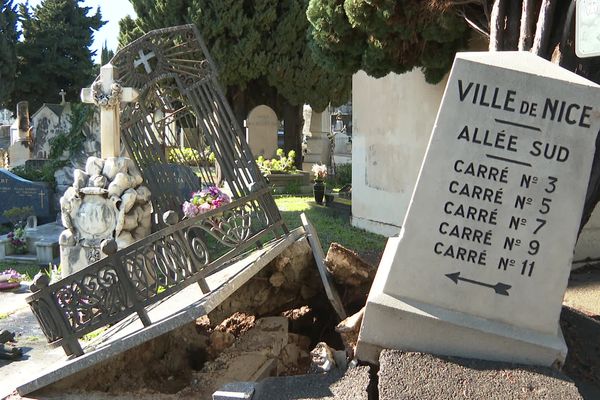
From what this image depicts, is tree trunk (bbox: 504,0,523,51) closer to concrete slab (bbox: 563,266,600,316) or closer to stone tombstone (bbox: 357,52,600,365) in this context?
stone tombstone (bbox: 357,52,600,365)

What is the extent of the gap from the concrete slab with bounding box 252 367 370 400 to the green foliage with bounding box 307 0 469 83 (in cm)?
449

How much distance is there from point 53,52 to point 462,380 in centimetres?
3993

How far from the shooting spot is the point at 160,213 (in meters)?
7.14

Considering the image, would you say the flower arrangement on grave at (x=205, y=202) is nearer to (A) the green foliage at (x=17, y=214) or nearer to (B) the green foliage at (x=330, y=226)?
(B) the green foliage at (x=330, y=226)

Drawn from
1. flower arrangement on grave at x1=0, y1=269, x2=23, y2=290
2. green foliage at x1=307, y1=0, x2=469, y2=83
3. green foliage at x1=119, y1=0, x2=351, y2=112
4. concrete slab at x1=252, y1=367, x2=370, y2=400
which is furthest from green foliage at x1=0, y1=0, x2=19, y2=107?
concrete slab at x1=252, y1=367, x2=370, y2=400

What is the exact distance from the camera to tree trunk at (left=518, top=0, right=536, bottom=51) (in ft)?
17.7

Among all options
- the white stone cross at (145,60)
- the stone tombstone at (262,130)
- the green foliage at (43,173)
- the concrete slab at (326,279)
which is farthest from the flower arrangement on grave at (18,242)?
the stone tombstone at (262,130)

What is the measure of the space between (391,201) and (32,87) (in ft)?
108

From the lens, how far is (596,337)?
16.1 feet

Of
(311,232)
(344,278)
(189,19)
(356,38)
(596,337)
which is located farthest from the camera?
(189,19)

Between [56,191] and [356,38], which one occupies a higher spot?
[356,38]

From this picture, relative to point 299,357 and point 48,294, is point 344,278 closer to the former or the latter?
point 299,357

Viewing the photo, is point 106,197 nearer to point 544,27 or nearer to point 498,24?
point 498,24

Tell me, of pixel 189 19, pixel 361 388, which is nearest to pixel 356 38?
pixel 361 388
